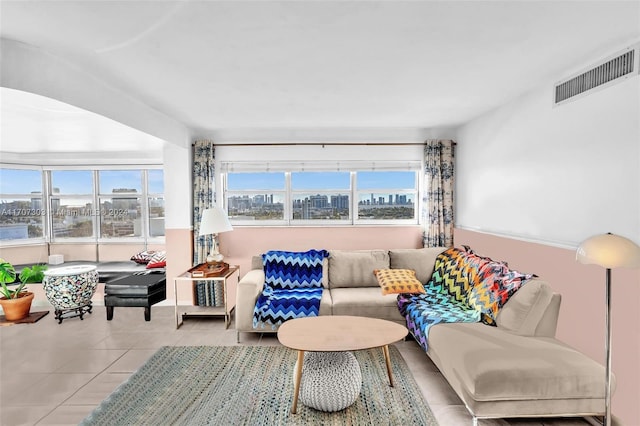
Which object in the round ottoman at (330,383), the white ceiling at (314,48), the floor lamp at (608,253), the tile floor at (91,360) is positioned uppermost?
the white ceiling at (314,48)

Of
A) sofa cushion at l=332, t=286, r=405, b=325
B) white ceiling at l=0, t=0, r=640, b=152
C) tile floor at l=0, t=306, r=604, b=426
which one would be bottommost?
tile floor at l=0, t=306, r=604, b=426

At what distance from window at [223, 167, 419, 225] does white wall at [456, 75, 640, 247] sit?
1.05 meters

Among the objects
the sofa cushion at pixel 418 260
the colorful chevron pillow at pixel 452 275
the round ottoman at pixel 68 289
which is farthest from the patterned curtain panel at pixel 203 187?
the colorful chevron pillow at pixel 452 275

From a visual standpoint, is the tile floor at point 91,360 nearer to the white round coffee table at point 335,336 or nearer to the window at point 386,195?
the white round coffee table at point 335,336

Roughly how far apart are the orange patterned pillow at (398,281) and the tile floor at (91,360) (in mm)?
519

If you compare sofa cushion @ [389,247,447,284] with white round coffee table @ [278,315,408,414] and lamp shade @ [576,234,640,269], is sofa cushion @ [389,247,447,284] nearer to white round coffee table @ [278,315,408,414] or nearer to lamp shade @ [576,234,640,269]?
white round coffee table @ [278,315,408,414]

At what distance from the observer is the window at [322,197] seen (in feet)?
15.8

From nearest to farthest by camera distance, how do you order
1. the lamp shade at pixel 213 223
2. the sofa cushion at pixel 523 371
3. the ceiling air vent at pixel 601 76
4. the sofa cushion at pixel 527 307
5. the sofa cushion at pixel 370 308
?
the sofa cushion at pixel 523 371, the ceiling air vent at pixel 601 76, the sofa cushion at pixel 527 307, the sofa cushion at pixel 370 308, the lamp shade at pixel 213 223

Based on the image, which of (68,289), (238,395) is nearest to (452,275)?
(238,395)

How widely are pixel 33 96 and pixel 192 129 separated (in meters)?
2.36

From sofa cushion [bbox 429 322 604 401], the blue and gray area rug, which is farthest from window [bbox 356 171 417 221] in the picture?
sofa cushion [bbox 429 322 604 401]

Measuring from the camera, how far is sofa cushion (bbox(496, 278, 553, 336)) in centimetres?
244

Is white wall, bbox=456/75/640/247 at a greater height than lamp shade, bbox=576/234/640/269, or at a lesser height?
greater

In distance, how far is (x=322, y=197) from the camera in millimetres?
4859
